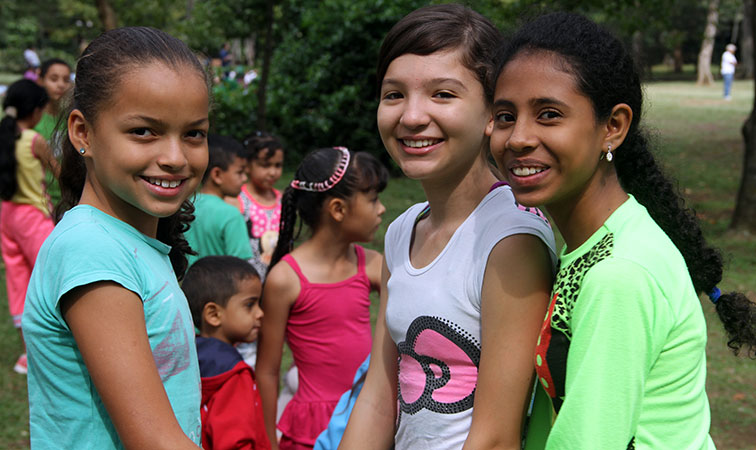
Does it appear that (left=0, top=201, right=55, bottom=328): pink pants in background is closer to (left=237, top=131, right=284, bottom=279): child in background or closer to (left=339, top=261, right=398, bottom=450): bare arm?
(left=237, top=131, right=284, bottom=279): child in background

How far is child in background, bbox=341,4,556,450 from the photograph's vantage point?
169 cm

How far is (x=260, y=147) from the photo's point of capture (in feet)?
18.1

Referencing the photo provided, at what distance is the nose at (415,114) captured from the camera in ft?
6.30

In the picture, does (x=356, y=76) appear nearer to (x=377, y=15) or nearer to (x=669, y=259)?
(x=377, y=15)

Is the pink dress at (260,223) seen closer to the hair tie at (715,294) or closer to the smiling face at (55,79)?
the smiling face at (55,79)

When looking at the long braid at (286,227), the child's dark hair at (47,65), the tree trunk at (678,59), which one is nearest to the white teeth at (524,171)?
the long braid at (286,227)

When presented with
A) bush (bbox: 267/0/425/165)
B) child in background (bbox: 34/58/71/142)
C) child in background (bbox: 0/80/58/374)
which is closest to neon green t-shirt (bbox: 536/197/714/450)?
child in background (bbox: 0/80/58/374)

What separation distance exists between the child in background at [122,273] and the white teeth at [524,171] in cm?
74

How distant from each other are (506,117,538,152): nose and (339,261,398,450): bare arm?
2.36 feet

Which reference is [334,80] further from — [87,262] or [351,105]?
[87,262]

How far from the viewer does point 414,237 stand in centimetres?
216

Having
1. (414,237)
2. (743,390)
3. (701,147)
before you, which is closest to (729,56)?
(701,147)

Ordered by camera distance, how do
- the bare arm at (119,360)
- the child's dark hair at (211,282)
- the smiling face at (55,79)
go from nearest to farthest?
the bare arm at (119,360) < the child's dark hair at (211,282) < the smiling face at (55,79)

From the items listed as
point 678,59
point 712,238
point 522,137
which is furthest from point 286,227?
point 678,59
